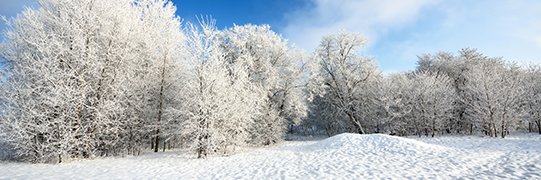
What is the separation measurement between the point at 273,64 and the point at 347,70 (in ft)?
24.0

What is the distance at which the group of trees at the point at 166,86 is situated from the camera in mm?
8055

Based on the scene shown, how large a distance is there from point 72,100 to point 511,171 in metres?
15.3

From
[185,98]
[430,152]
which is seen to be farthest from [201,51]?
[430,152]

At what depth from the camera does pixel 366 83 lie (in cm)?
2017

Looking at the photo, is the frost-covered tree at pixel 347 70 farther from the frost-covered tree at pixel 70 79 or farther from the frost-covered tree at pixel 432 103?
the frost-covered tree at pixel 70 79

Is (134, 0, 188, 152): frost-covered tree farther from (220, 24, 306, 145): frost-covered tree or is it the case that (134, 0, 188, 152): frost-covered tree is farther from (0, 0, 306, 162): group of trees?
(220, 24, 306, 145): frost-covered tree

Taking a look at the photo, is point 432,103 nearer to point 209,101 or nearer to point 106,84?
point 209,101

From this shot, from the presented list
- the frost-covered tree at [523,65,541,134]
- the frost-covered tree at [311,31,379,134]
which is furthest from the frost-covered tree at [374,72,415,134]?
the frost-covered tree at [523,65,541,134]

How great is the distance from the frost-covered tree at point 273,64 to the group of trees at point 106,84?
3249mm

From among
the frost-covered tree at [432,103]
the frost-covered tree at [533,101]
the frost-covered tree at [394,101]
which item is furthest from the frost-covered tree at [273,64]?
the frost-covered tree at [533,101]

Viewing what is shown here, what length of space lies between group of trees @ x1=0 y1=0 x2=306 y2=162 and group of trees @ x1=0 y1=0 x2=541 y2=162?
0.23 feet

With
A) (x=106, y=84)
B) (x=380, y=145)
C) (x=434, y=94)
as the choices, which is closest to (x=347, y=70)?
(x=434, y=94)

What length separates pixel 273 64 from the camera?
1700 centimetres

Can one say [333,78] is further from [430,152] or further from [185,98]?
[185,98]
